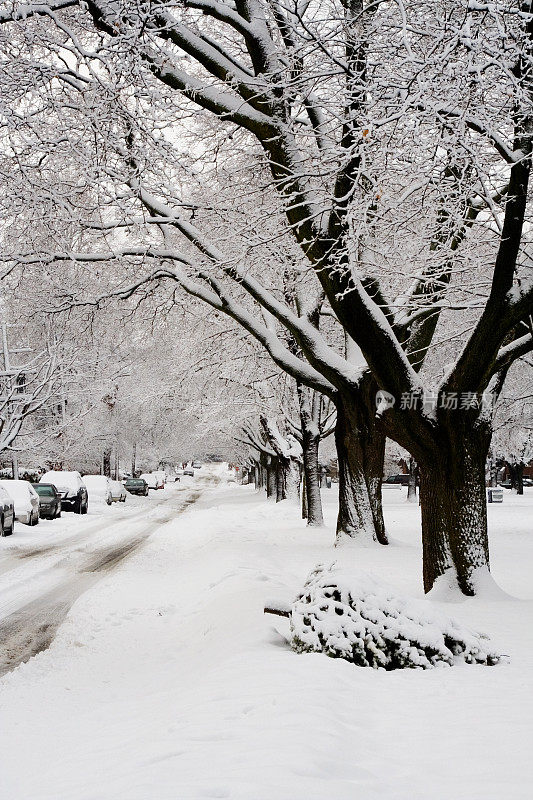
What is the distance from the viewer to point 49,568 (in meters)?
13.5

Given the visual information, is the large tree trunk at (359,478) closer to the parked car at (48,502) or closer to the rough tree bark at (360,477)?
the rough tree bark at (360,477)

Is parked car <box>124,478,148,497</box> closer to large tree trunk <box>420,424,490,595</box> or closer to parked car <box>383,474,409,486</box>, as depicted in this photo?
parked car <box>383,474,409,486</box>

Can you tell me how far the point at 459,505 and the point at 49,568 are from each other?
8.32 m

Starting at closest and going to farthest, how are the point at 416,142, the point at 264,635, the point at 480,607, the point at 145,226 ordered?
the point at 416,142 → the point at 264,635 → the point at 480,607 → the point at 145,226

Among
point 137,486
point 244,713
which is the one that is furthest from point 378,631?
point 137,486

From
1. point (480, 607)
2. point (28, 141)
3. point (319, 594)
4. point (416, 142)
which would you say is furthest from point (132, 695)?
point (28, 141)

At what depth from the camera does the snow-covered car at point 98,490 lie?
123 feet

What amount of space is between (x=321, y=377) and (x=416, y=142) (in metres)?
7.03

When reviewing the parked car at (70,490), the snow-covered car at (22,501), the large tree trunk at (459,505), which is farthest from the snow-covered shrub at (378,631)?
the parked car at (70,490)

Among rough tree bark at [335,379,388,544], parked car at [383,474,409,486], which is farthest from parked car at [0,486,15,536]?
parked car at [383,474,409,486]

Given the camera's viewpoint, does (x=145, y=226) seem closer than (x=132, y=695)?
No

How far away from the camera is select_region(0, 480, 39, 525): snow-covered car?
2292cm

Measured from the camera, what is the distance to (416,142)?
6070mm

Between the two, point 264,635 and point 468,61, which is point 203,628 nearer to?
point 264,635
